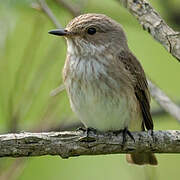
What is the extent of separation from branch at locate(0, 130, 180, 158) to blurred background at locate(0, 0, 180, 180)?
49 cm

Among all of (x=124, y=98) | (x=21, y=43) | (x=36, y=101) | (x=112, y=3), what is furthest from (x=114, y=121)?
(x=112, y=3)

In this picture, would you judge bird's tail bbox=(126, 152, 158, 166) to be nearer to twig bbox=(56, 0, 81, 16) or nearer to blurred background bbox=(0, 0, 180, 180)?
blurred background bbox=(0, 0, 180, 180)

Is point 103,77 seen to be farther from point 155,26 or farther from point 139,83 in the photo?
point 155,26

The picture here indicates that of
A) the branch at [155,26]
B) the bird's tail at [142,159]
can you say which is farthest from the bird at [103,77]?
the branch at [155,26]

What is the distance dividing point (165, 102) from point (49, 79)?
2001 millimetres

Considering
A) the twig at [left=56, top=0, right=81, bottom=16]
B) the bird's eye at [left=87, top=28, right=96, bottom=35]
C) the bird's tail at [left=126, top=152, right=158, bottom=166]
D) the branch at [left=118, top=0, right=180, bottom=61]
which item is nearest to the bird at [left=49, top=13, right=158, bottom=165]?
the bird's eye at [left=87, top=28, right=96, bottom=35]

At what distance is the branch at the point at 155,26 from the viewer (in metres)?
4.07

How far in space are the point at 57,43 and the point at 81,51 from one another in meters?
0.83

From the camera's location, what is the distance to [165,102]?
14.5 feet

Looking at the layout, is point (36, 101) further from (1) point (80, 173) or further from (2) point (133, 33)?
(2) point (133, 33)

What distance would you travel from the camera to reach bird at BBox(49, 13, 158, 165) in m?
4.66

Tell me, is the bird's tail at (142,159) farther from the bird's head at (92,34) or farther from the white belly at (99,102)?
the bird's head at (92,34)

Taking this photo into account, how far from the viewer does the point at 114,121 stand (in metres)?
4.78

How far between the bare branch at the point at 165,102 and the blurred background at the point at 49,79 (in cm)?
60
